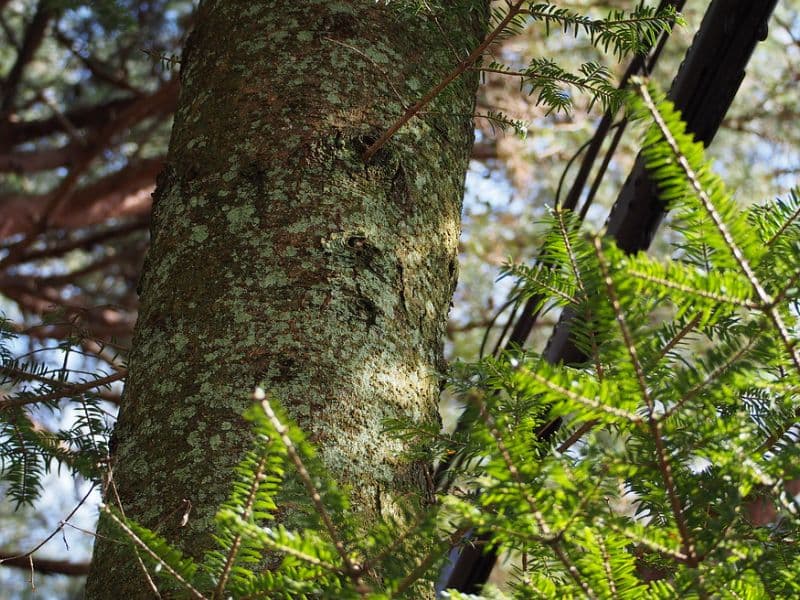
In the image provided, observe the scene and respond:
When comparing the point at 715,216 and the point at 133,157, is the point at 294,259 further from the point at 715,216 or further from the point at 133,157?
the point at 133,157

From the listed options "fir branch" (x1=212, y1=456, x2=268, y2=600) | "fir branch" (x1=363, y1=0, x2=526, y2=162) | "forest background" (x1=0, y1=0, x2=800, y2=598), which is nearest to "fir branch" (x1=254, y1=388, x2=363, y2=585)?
"fir branch" (x1=212, y1=456, x2=268, y2=600)

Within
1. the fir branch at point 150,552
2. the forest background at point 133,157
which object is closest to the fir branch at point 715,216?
the fir branch at point 150,552

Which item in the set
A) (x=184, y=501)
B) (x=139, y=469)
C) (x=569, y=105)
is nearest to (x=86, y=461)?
(x=139, y=469)

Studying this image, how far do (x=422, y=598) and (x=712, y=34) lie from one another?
3.78 feet

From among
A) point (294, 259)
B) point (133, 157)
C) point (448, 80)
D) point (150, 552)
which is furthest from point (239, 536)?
point (133, 157)

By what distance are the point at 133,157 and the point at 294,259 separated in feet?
13.9

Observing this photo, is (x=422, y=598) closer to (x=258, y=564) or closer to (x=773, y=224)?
(x=258, y=564)

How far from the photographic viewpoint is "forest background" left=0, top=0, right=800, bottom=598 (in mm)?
4656

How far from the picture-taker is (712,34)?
1.55 metres

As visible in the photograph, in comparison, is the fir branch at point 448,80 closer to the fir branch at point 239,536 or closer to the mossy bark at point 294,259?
the mossy bark at point 294,259

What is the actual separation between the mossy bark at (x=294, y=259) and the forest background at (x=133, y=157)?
304 cm

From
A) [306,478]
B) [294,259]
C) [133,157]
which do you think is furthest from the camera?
[133,157]

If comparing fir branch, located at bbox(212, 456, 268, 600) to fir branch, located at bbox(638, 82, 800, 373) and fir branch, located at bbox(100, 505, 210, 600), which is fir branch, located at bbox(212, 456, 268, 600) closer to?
fir branch, located at bbox(100, 505, 210, 600)

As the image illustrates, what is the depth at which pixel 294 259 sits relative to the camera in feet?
3.56
